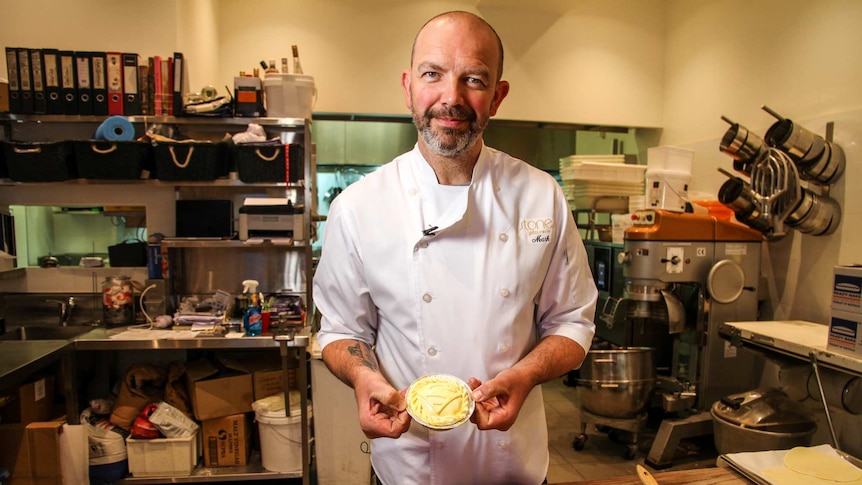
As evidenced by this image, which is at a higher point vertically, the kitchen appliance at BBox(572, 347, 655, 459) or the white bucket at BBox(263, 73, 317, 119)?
the white bucket at BBox(263, 73, 317, 119)

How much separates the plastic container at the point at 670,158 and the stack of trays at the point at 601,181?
440mm

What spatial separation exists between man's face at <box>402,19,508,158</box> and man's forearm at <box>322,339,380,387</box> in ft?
1.76

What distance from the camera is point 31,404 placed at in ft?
7.48

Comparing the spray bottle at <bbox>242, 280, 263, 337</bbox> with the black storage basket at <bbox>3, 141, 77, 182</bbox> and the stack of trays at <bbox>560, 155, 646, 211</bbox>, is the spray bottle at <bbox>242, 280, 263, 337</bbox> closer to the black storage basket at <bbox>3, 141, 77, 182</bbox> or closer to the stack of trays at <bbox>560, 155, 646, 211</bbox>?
the black storage basket at <bbox>3, 141, 77, 182</bbox>

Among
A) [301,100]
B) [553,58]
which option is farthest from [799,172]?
[301,100]

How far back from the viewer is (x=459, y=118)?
3.71 feet

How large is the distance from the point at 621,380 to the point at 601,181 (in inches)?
66.8

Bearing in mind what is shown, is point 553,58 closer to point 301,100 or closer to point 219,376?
point 301,100

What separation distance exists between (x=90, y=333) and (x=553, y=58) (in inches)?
157

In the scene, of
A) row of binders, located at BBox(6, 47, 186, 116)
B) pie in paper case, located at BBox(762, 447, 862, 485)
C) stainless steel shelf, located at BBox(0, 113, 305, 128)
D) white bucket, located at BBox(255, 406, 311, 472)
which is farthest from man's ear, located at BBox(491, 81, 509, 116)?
row of binders, located at BBox(6, 47, 186, 116)

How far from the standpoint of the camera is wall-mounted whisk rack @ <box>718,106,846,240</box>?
2701 millimetres

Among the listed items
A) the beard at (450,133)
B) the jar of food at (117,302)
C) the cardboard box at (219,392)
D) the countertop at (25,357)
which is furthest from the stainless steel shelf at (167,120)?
the beard at (450,133)

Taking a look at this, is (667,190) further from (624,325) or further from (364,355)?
(364,355)

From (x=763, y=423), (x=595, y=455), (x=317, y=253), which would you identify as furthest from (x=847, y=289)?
(x=317, y=253)
